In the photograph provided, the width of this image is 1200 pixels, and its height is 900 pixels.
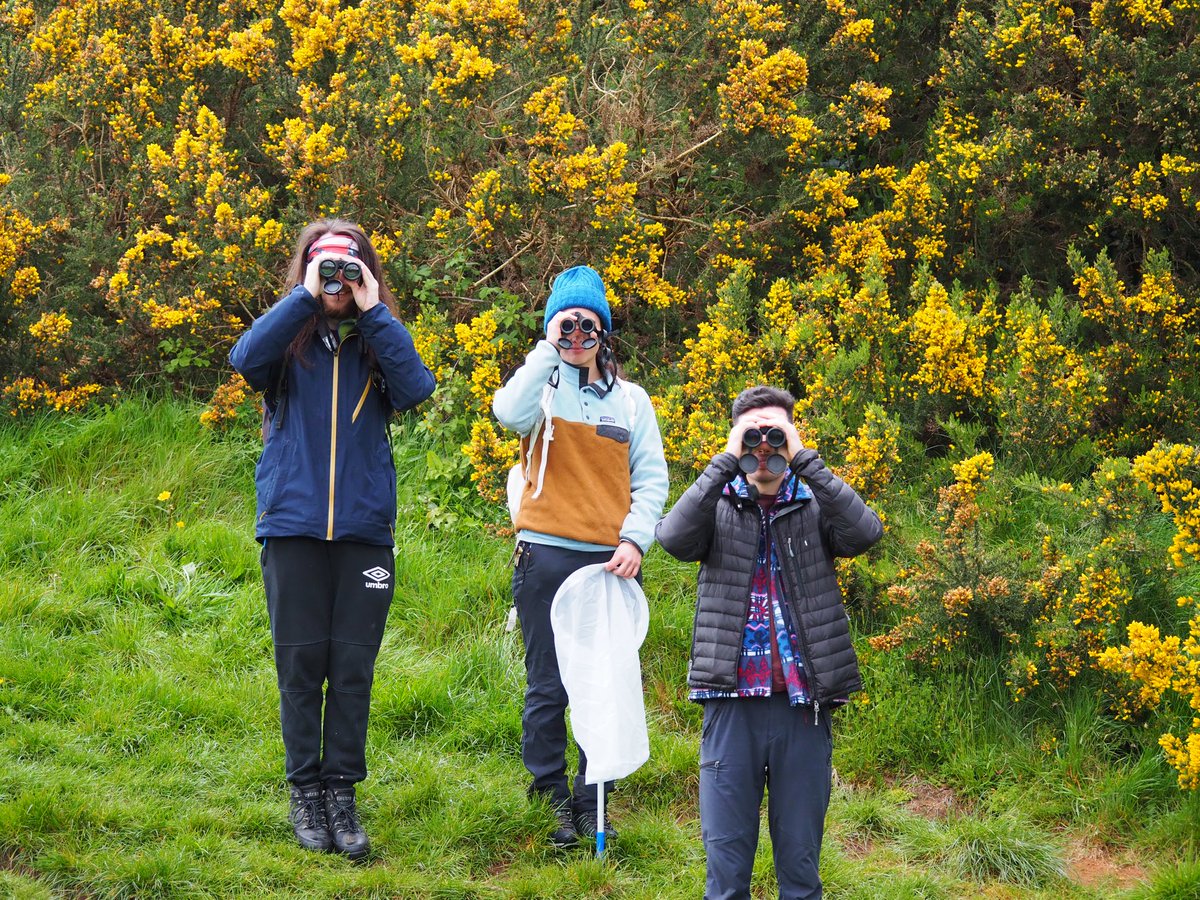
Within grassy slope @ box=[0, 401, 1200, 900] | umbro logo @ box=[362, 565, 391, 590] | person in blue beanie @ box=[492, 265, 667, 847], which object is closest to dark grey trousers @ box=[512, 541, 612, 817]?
person in blue beanie @ box=[492, 265, 667, 847]

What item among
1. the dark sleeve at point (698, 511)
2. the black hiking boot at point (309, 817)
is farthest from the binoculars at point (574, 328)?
the black hiking boot at point (309, 817)

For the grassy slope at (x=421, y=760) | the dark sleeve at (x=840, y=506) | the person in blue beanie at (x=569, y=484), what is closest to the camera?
the dark sleeve at (x=840, y=506)

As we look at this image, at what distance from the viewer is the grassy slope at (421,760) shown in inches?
155

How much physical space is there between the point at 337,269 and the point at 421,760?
6.12ft

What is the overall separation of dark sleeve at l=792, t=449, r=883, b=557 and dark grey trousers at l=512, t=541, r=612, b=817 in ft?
3.02

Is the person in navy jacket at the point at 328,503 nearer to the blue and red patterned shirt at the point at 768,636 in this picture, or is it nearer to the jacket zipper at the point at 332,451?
the jacket zipper at the point at 332,451

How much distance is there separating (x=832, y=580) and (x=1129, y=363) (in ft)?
9.93

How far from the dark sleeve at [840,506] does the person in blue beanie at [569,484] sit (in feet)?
2.64

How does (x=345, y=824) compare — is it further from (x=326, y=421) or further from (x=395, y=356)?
(x=395, y=356)

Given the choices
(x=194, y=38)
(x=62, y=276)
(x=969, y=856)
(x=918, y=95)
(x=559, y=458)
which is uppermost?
(x=194, y=38)

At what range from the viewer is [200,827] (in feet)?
13.4

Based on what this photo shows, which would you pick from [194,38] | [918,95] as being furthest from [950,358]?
[194,38]

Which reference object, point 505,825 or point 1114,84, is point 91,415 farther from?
point 1114,84

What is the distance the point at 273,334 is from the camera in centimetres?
383
